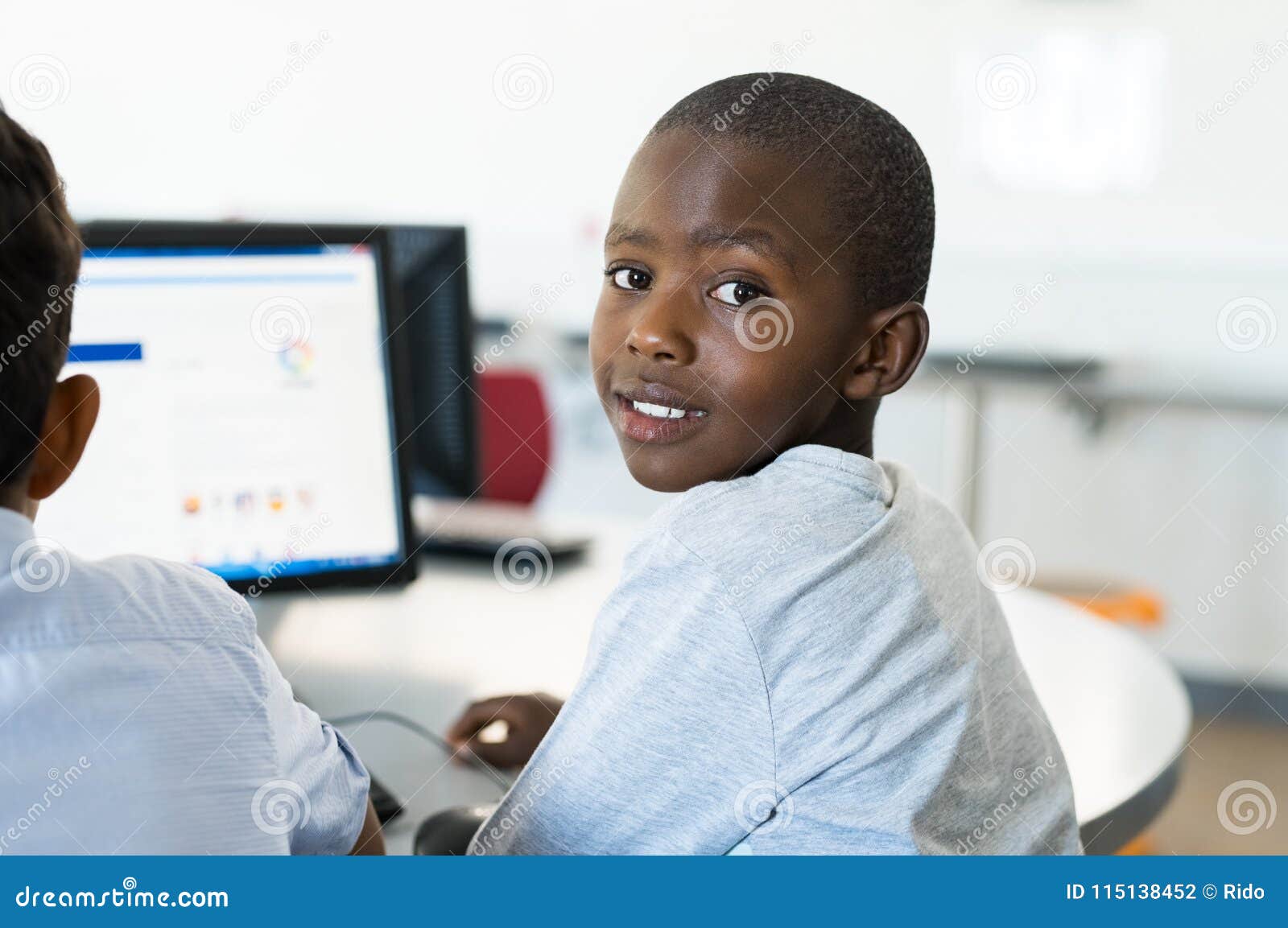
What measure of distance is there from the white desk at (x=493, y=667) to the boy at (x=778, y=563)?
0.25 m

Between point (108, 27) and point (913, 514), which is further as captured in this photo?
point (108, 27)

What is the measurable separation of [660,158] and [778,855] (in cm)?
50

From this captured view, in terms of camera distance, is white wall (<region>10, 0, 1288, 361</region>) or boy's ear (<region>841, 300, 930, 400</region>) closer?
boy's ear (<region>841, 300, 930, 400</region>)

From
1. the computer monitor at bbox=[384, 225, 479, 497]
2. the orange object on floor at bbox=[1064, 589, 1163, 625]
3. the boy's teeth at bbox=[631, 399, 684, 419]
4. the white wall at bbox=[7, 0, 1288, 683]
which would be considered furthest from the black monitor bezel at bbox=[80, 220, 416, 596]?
the white wall at bbox=[7, 0, 1288, 683]

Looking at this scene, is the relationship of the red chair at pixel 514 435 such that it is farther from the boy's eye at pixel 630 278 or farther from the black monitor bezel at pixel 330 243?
the boy's eye at pixel 630 278

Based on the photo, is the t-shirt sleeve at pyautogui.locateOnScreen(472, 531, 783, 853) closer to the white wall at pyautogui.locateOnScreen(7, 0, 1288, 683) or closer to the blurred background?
the blurred background

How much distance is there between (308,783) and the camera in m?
0.77

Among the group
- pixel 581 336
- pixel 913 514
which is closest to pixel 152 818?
pixel 913 514

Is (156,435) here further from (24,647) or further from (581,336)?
(581,336)

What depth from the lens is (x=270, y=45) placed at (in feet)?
13.0

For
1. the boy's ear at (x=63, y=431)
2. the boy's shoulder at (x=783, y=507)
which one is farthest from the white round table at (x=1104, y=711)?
the boy's ear at (x=63, y=431)

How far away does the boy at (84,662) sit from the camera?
638 millimetres

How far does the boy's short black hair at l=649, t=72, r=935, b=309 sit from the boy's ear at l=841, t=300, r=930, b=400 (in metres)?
0.01

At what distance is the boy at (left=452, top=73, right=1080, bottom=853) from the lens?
2.64 feet
